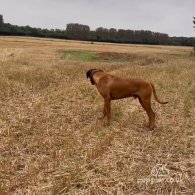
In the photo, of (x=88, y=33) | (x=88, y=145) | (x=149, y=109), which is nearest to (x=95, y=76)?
(x=149, y=109)

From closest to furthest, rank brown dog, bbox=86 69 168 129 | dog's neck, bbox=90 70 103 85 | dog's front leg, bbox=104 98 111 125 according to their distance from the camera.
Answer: brown dog, bbox=86 69 168 129 < dog's front leg, bbox=104 98 111 125 < dog's neck, bbox=90 70 103 85

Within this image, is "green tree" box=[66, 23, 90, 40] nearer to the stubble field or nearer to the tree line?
the tree line

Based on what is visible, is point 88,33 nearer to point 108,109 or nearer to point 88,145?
point 108,109

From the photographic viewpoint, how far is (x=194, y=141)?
948 cm

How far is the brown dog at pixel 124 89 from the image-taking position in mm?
10539

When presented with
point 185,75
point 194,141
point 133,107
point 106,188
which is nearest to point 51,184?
point 106,188

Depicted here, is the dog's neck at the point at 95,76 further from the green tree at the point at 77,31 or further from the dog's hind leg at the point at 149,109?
the green tree at the point at 77,31

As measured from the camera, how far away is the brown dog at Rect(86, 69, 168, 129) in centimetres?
1054

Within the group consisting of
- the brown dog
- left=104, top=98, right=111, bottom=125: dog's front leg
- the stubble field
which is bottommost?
the stubble field

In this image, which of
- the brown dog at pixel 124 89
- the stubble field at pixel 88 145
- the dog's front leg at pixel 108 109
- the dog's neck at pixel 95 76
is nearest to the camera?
the stubble field at pixel 88 145

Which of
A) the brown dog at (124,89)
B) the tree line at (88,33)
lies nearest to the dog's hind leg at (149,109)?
the brown dog at (124,89)

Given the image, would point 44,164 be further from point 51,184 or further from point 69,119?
point 69,119

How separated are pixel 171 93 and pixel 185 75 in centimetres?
654

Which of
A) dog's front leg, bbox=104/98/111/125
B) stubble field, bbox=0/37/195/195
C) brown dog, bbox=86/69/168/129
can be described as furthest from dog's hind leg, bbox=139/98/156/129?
dog's front leg, bbox=104/98/111/125
